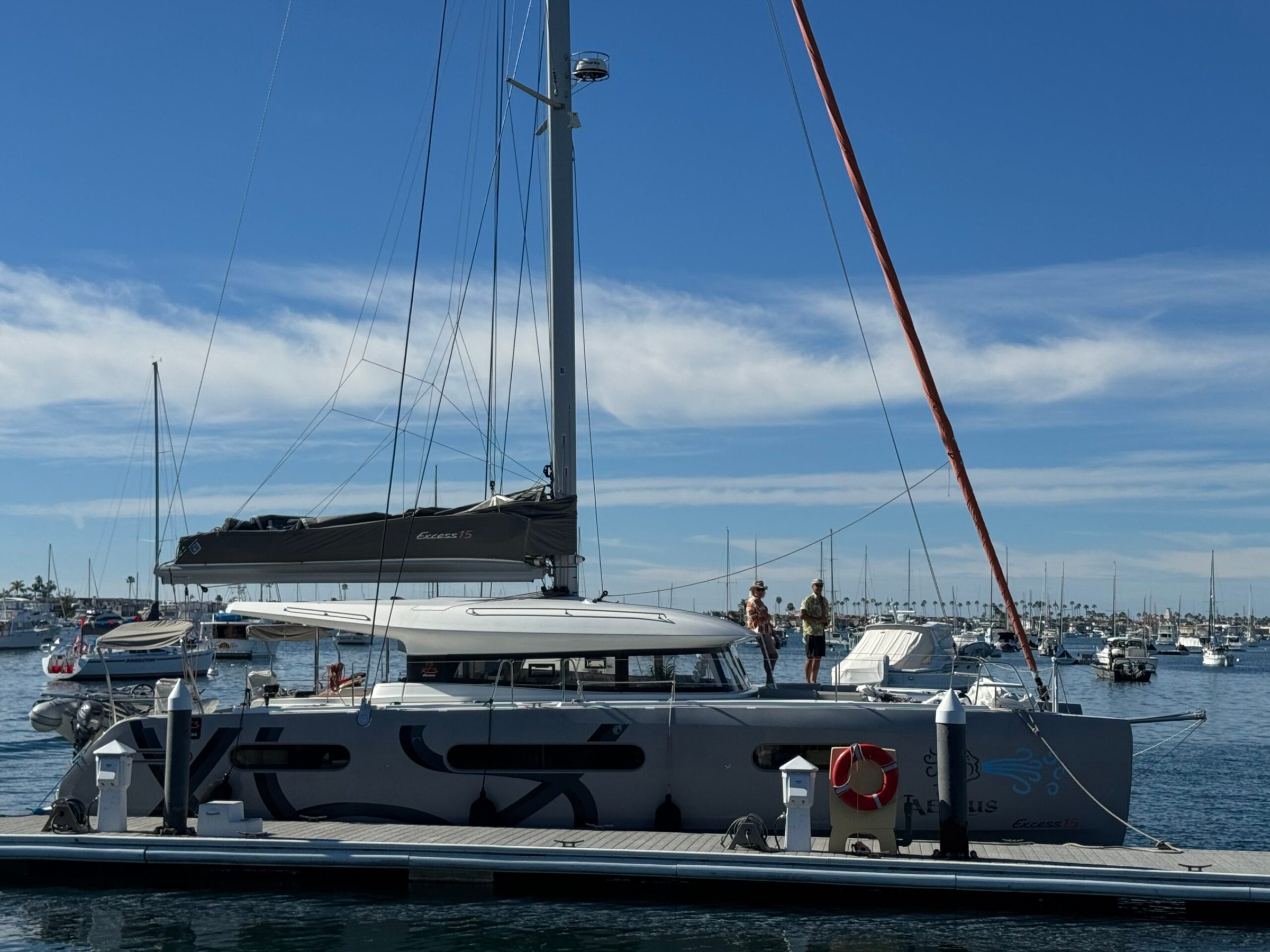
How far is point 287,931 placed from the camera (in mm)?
10742

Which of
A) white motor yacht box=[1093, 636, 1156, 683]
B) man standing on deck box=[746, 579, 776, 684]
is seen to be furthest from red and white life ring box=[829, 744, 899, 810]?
white motor yacht box=[1093, 636, 1156, 683]

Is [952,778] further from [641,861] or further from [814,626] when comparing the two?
[814,626]

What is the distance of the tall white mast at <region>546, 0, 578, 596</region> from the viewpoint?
1459 cm

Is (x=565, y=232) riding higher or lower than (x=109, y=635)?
higher

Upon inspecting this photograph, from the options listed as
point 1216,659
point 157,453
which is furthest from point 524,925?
point 1216,659

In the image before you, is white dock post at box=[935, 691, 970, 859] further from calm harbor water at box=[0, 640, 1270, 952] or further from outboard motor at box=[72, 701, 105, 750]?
outboard motor at box=[72, 701, 105, 750]

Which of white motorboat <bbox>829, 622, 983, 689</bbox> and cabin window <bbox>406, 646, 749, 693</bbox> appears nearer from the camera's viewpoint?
cabin window <bbox>406, 646, 749, 693</bbox>

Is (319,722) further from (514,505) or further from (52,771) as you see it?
(52,771)

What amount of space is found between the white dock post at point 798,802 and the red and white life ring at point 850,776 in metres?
0.23

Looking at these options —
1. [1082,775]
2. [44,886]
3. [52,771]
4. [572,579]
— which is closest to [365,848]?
[44,886]

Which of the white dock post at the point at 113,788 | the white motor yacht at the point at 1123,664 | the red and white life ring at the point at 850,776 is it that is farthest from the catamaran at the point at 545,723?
the white motor yacht at the point at 1123,664

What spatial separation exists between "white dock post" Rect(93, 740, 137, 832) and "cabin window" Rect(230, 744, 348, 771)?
3.36 feet

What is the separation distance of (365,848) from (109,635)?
16.2 ft

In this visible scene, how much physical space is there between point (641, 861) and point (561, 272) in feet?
23.1
